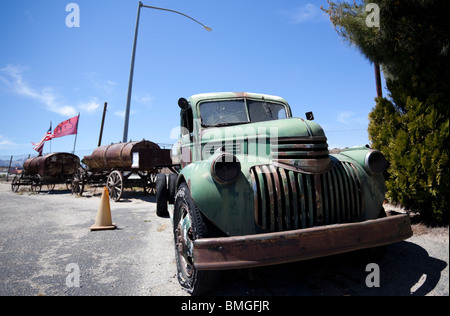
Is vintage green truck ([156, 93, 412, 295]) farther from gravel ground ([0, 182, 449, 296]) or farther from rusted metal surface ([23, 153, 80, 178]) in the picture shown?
rusted metal surface ([23, 153, 80, 178])

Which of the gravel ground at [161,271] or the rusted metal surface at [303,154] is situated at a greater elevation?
the rusted metal surface at [303,154]

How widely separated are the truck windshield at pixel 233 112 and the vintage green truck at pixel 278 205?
916 millimetres

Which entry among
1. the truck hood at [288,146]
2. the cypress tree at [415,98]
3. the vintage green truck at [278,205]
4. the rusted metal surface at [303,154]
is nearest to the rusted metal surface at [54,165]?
the vintage green truck at [278,205]

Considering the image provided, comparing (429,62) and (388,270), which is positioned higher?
(429,62)

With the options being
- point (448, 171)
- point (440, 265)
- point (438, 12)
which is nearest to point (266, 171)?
point (440, 265)

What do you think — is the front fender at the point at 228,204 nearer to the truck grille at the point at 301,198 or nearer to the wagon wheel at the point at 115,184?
the truck grille at the point at 301,198

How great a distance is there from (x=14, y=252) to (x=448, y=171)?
623 centimetres

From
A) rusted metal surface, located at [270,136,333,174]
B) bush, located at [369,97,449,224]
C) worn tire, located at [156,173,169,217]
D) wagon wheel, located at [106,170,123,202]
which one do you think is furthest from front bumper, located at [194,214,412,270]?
wagon wheel, located at [106,170,123,202]

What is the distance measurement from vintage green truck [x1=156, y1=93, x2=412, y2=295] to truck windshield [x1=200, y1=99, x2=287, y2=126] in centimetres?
92

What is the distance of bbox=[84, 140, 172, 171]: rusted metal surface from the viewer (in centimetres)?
938

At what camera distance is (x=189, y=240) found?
102 inches

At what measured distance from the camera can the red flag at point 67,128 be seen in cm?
1961
